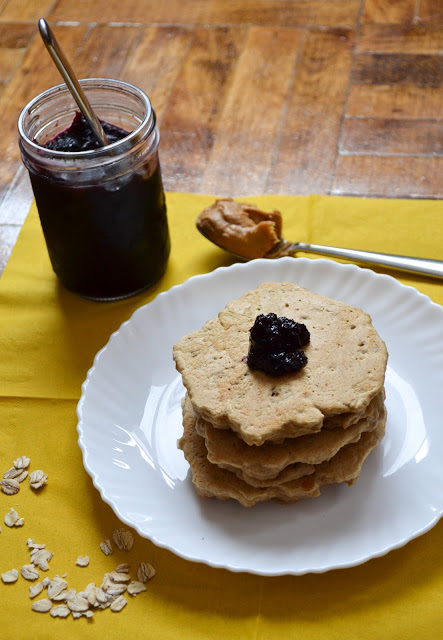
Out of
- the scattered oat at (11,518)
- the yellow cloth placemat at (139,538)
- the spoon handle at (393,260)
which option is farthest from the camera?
the spoon handle at (393,260)

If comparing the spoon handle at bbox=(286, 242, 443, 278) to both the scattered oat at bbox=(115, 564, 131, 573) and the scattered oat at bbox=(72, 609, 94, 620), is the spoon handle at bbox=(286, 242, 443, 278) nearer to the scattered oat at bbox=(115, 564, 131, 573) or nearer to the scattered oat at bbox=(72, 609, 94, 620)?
the scattered oat at bbox=(115, 564, 131, 573)

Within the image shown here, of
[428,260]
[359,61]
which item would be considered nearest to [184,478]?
[428,260]

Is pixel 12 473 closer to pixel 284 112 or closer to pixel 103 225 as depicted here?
pixel 103 225

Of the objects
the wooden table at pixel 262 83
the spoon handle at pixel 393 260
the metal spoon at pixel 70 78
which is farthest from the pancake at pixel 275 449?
the wooden table at pixel 262 83

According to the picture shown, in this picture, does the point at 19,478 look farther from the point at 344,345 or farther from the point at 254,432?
the point at 344,345

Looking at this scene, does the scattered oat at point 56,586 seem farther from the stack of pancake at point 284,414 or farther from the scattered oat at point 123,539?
the stack of pancake at point 284,414

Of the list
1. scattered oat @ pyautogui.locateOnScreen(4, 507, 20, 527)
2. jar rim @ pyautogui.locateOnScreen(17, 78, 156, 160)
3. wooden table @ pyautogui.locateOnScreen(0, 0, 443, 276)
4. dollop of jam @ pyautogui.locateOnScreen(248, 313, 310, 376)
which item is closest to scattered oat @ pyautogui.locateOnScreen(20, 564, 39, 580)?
scattered oat @ pyautogui.locateOnScreen(4, 507, 20, 527)

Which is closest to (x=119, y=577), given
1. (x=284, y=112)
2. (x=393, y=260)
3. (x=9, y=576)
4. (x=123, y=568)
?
(x=123, y=568)
